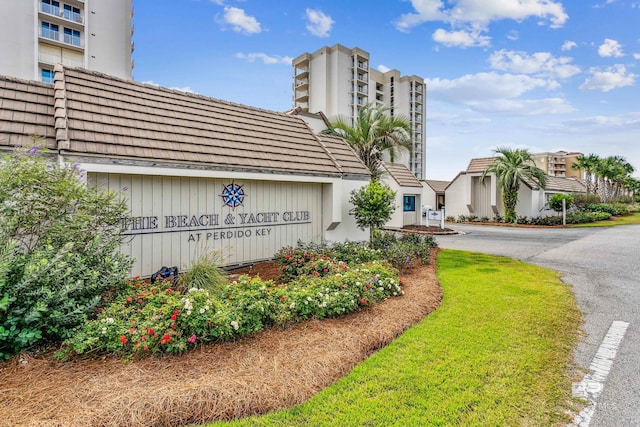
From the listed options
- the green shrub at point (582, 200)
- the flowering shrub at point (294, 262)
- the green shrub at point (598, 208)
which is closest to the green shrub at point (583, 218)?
the green shrub at point (582, 200)

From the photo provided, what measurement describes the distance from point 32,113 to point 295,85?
51803 millimetres

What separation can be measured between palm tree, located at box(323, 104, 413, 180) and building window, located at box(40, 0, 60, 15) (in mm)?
32724

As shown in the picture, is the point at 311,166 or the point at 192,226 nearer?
the point at 192,226

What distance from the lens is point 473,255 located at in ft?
37.3

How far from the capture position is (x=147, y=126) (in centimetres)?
684

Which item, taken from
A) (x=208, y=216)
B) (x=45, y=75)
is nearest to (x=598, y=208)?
(x=208, y=216)

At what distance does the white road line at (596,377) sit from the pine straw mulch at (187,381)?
2.03 metres

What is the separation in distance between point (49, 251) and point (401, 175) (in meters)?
21.3

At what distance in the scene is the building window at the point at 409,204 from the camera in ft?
73.0

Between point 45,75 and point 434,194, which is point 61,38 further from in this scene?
point 434,194

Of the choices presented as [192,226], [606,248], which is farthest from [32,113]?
[606,248]

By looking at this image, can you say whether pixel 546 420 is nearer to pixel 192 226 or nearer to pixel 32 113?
pixel 192 226

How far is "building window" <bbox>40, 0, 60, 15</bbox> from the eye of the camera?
28.7 meters

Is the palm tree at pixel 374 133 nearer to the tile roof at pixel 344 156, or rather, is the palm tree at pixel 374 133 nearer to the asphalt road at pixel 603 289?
the tile roof at pixel 344 156
